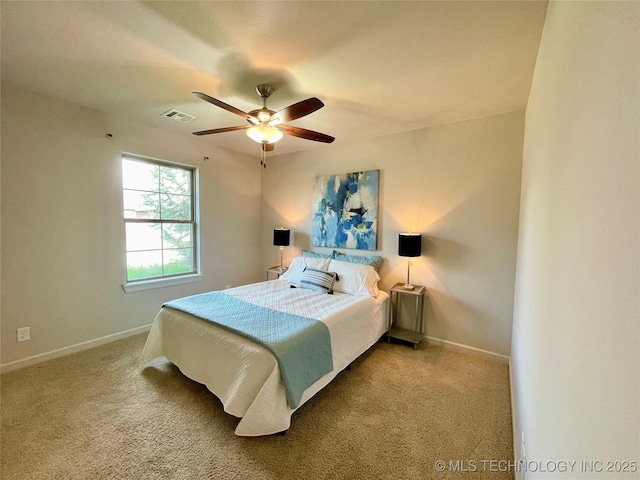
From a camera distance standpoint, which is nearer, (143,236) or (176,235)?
(143,236)

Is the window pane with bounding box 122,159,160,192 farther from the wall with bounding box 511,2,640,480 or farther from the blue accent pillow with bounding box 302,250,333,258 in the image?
the wall with bounding box 511,2,640,480

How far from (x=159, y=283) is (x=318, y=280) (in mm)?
2079

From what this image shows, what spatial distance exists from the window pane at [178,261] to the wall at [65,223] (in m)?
0.27

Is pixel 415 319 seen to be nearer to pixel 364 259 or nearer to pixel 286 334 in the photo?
pixel 364 259

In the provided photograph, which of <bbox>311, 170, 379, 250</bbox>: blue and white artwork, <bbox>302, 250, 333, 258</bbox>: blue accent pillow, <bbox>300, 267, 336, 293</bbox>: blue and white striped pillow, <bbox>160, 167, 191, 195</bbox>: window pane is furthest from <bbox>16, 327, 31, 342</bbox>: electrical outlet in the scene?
<bbox>311, 170, 379, 250</bbox>: blue and white artwork

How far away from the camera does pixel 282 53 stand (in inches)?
71.5

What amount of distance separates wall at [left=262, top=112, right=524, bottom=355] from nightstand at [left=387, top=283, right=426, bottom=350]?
11 centimetres

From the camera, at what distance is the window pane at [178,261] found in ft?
11.8

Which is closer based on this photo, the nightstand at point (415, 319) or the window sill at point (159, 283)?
the nightstand at point (415, 319)

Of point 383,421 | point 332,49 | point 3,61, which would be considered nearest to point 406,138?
point 332,49

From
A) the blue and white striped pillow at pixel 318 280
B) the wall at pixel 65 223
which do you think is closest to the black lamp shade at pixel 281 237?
the blue and white striped pillow at pixel 318 280

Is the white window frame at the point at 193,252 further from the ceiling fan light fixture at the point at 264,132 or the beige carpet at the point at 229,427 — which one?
the ceiling fan light fixture at the point at 264,132

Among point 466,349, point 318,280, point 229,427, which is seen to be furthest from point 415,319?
point 229,427

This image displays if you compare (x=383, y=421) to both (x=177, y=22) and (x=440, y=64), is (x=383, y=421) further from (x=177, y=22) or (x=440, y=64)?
(x=177, y=22)
